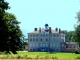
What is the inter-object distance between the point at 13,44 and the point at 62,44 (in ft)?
382

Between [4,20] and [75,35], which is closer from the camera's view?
[4,20]

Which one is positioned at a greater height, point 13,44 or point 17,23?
point 17,23

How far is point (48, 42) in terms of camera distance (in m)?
172

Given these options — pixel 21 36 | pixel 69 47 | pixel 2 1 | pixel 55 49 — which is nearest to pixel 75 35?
pixel 21 36

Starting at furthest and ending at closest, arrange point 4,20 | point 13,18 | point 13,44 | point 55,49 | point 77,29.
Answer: point 55,49 < point 77,29 < point 13,18 < point 13,44 < point 4,20

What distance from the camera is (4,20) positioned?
136 feet

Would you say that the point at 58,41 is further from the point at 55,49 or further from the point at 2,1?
the point at 2,1

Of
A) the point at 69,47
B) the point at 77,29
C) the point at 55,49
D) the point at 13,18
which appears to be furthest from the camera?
the point at 69,47

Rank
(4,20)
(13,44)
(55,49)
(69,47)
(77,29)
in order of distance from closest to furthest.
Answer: (4,20) → (13,44) → (77,29) → (55,49) → (69,47)

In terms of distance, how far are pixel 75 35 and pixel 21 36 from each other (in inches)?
1030

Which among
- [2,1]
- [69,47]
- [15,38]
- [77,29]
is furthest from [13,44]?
[69,47]

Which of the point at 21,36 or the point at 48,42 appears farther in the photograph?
the point at 48,42

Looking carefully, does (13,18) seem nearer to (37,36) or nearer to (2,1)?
(2,1)

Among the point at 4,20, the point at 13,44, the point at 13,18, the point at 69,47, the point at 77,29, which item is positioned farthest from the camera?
the point at 69,47
